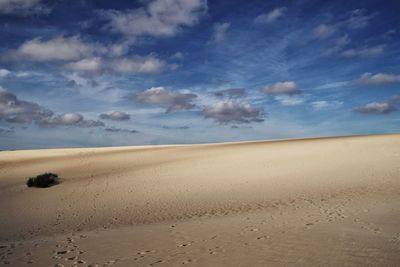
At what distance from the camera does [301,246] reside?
29.8 feet

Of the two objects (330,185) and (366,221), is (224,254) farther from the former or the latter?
(330,185)

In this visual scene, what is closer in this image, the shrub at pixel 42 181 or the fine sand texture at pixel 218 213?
the fine sand texture at pixel 218 213

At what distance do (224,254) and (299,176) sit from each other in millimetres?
17211

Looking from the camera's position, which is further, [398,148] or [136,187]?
[398,148]

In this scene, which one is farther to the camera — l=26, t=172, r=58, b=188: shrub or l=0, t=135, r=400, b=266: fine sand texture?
l=26, t=172, r=58, b=188: shrub

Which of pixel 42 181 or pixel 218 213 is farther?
pixel 42 181

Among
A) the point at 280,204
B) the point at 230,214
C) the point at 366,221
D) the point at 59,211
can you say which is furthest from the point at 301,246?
the point at 59,211

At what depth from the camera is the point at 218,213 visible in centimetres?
1587

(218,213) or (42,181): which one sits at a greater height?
(42,181)

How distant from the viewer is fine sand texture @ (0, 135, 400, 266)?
8.90m

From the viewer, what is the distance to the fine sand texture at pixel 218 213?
890 centimetres

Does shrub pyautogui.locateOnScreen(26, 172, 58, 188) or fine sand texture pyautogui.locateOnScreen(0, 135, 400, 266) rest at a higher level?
shrub pyautogui.locateOnScreen(26, 172, 58, 188)

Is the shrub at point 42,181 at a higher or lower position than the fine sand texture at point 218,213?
higher

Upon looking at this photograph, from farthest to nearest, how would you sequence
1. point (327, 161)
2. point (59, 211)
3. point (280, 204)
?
point (327, 161)
point (59, 211)
point (280, 204)
